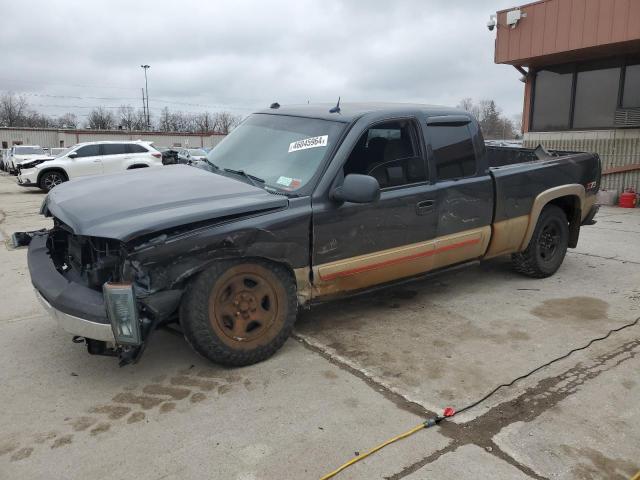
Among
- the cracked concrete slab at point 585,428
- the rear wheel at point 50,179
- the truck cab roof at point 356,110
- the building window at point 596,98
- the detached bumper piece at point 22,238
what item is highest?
the building window at point 596,98

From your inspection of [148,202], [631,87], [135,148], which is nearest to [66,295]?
[148,202]

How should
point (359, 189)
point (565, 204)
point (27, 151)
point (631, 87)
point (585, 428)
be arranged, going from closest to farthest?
point (585, 428)
point (359, 189)
point (565, 204)
point (631, 87)
point (27, 151)

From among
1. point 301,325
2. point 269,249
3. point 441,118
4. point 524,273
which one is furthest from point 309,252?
point 524,273

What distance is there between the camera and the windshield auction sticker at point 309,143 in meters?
3.87

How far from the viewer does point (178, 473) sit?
2.43m

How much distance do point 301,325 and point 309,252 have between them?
88 cm

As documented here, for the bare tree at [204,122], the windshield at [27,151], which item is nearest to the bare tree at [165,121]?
the bare tree at [204,122]

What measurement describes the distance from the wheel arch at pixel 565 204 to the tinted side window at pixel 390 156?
164 cm

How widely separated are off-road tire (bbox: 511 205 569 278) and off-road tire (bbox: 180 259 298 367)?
119 inches

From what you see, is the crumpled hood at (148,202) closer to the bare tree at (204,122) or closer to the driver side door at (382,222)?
the driver side door at (382,222)

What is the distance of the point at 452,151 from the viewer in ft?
14.8

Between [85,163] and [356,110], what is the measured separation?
1518 cm

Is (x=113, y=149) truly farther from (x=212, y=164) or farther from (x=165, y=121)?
(x=165, y=121)

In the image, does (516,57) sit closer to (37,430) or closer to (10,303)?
(10,303)
